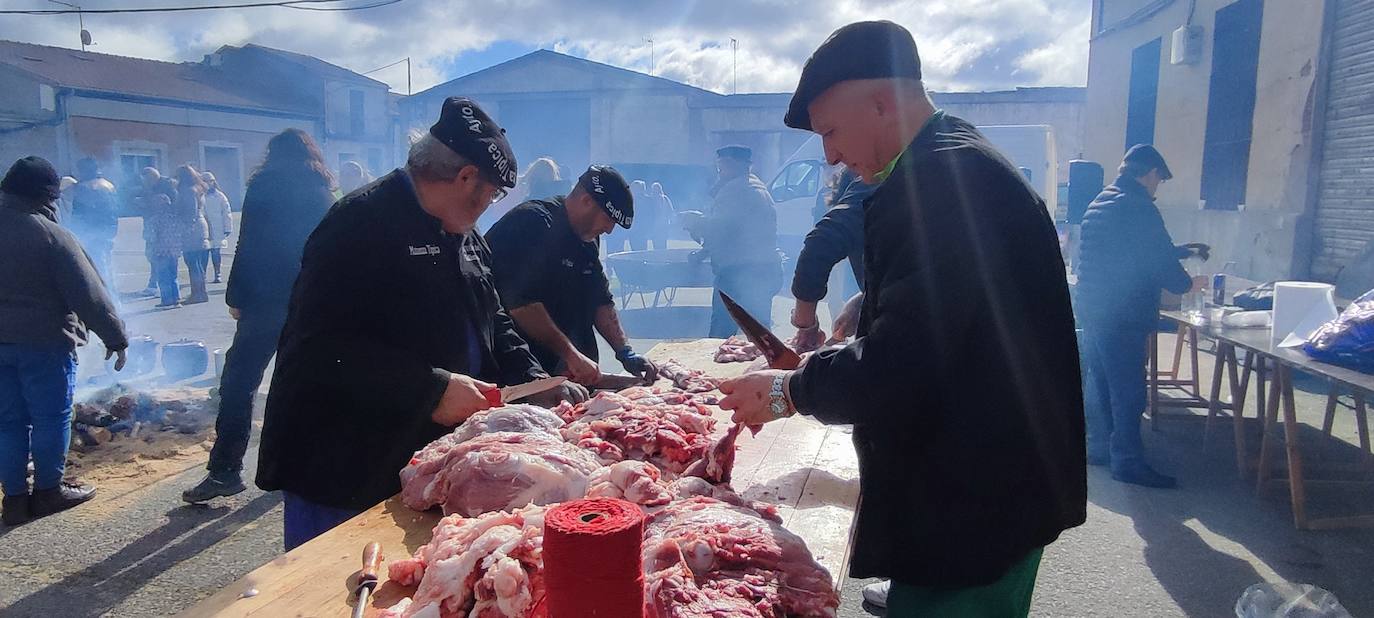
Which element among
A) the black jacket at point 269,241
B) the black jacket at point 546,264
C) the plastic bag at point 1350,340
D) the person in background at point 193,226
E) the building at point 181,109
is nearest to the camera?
the plastic bag at point 1350,340

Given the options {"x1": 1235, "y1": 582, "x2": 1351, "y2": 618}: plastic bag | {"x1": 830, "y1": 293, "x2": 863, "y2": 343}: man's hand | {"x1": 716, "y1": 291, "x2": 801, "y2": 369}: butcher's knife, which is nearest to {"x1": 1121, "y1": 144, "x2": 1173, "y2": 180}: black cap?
{"x1": 830, "y1": 293, "x2": 863, "y2": 343}: man's hand

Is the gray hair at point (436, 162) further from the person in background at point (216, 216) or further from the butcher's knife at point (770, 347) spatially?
the person in background at point (216, 216)

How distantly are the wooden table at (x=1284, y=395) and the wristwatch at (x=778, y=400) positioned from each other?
372cm

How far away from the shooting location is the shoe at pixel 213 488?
18.0 ft

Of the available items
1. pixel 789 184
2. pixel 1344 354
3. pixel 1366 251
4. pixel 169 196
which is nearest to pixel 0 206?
pixel 1344 354

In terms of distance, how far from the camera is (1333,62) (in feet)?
29.3

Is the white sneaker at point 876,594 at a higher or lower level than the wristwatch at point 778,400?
lower

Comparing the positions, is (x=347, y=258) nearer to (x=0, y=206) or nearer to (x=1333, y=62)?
(x=0, y=206)

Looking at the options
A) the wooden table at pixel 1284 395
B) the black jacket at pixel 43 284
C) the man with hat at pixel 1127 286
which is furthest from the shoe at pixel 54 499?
the wooden table at pixel 1284 395

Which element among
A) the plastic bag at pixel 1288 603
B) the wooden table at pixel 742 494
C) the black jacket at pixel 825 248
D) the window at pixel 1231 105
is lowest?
the plastic bag at pixel 1288 603

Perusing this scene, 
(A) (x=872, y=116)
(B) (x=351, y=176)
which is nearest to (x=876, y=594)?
(A) (x=872, y=116)

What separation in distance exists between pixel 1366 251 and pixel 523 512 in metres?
9.58

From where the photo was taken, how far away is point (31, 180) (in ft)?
17.0

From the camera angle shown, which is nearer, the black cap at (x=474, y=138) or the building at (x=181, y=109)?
the black cap at (x=474, y=138)
